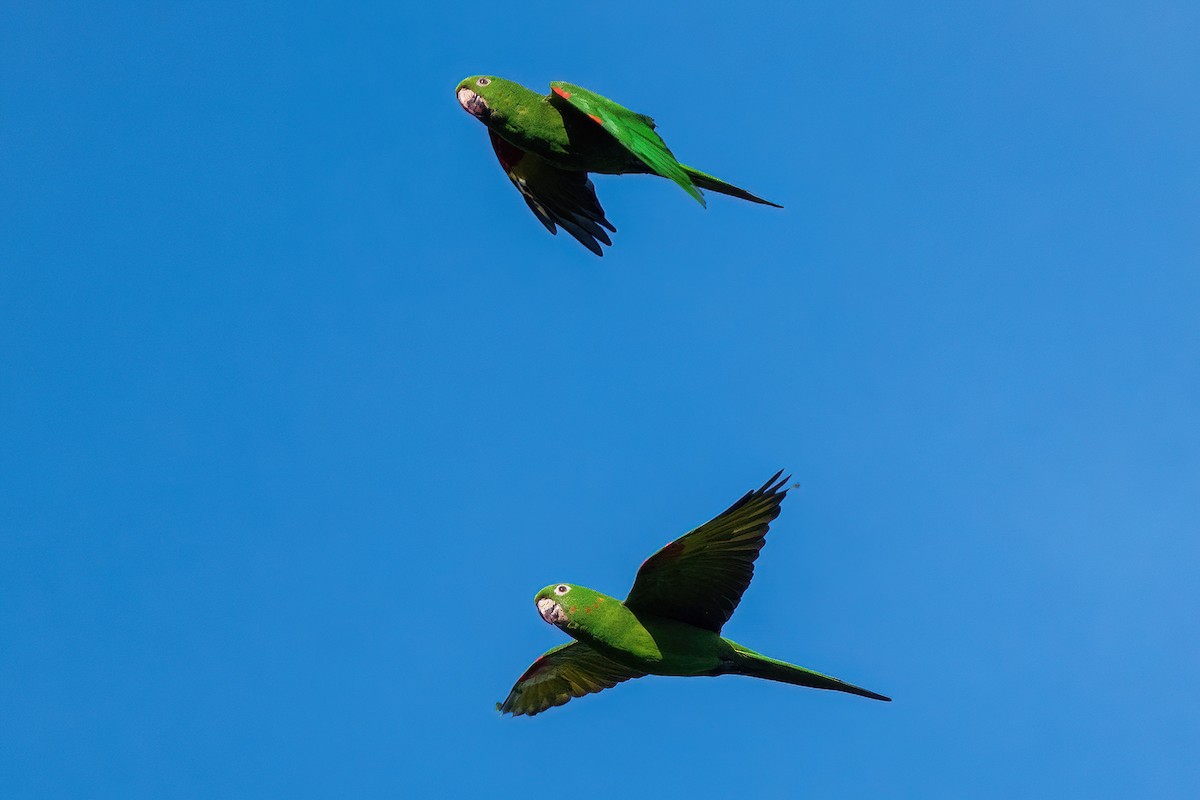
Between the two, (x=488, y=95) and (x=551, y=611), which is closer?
(x=551, y=611)

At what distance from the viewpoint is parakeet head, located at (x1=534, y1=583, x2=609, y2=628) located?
46.6ft

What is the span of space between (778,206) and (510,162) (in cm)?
357

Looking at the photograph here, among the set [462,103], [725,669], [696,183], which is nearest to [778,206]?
[696,183]

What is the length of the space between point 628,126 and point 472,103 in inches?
69.4

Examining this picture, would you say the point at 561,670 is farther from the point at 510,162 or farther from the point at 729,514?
the point at 510,162

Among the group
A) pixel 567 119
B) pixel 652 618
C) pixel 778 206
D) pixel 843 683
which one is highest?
pixel 567 119

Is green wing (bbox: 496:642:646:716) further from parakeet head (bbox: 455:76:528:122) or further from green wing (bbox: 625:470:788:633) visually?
parakeet head (bbox: 455:76:528:122)

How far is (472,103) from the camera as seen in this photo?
15.4 meters

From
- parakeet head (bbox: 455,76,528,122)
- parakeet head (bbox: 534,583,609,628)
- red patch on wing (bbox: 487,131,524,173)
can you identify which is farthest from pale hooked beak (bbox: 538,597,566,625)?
red patch on wing (bbox: 487,131,524,173)

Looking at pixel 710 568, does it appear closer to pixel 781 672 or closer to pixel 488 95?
pixel 781 672

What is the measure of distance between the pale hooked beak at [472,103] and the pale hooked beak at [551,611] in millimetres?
5172

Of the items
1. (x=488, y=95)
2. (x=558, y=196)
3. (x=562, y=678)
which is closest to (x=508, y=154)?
(x=558, y=196)

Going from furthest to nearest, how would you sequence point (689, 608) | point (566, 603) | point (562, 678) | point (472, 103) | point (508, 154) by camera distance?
1. point (508, 154)
2. point (562, 678)
3. point (472, 103)
4. point (689, 608)
5. point (566, 603)

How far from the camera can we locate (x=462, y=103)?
51.0 feet
